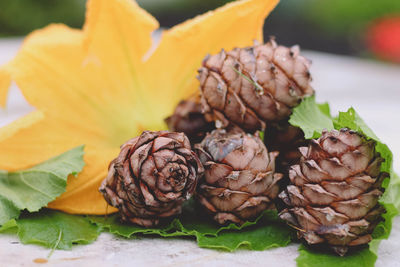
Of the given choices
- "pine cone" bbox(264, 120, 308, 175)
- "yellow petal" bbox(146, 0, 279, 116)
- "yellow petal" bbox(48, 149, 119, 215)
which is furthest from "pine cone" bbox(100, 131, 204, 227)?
"yellow petal" bbox(146, 0, 279, 116)

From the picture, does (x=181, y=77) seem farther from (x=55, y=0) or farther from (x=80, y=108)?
(x=55, y=0)

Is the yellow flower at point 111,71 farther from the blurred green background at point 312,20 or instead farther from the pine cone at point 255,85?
the blurred green background at point 312,20

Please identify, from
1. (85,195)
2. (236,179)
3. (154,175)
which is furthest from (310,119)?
(85,195)

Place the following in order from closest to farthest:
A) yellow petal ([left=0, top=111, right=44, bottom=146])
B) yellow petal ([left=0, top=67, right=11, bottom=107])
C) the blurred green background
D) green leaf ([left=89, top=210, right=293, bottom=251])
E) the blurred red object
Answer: green leaf ([left=89, top=210, right=293, bottom=251]) < yellow petal ([left=0, top=111, right=44, bottom=146]) < yellow petal ([left=0, top=67, right=11, bottom=107]) < the blurred red object < the blurred green background

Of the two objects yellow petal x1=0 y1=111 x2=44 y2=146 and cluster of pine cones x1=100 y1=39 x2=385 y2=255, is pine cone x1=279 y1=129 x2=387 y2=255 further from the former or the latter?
yellow petal x1=0 y1=111 x2=44 y2=146

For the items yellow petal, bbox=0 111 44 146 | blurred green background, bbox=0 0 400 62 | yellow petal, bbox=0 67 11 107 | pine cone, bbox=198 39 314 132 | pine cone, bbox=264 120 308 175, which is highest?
pine cone, bbox=198 39 314 132

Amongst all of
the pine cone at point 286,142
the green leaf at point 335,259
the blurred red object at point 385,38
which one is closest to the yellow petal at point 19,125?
the pine cone at point 286,142
